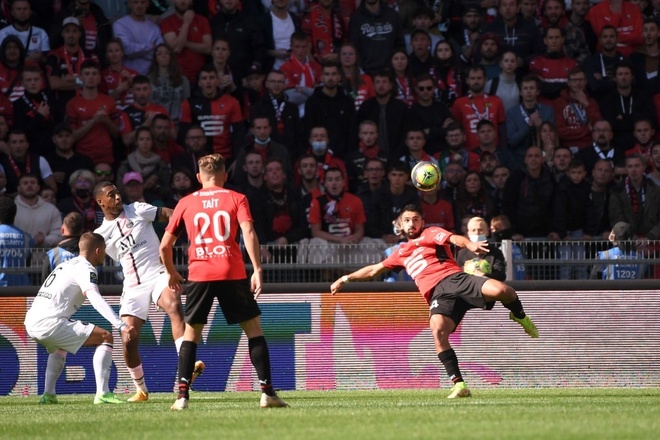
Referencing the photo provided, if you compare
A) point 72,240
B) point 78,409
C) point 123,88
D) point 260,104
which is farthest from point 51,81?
point 78,409

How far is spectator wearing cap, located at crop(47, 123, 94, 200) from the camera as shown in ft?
53.7

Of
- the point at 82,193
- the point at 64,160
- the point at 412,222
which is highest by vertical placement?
the point at 64,160

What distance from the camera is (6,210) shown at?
1394 centimetres

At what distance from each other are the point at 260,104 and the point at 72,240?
4969mm

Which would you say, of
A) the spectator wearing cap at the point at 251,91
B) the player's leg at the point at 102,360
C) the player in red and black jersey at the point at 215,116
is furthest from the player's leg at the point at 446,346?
the spectator wearing cap at the point at 251,91

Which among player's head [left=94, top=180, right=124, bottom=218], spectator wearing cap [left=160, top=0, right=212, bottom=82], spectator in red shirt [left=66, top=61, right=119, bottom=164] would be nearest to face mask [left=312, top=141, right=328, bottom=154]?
spectator wearing cap [left=160, top=0, right=212, bottom=82]

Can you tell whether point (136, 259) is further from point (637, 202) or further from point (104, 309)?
point (637, 202)

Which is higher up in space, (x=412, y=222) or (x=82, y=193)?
(x=82, y=193)

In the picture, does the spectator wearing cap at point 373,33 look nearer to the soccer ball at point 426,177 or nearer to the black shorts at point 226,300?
the soccer ball at point 426,177

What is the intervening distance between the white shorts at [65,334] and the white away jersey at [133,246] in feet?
2.22

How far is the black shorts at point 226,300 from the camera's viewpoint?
32.2 feet

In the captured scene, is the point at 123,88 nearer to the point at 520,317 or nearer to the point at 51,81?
the point at 51,81

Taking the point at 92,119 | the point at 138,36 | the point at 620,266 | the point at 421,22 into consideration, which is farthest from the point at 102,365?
the point at 421,22

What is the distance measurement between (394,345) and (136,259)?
322 centimetres
